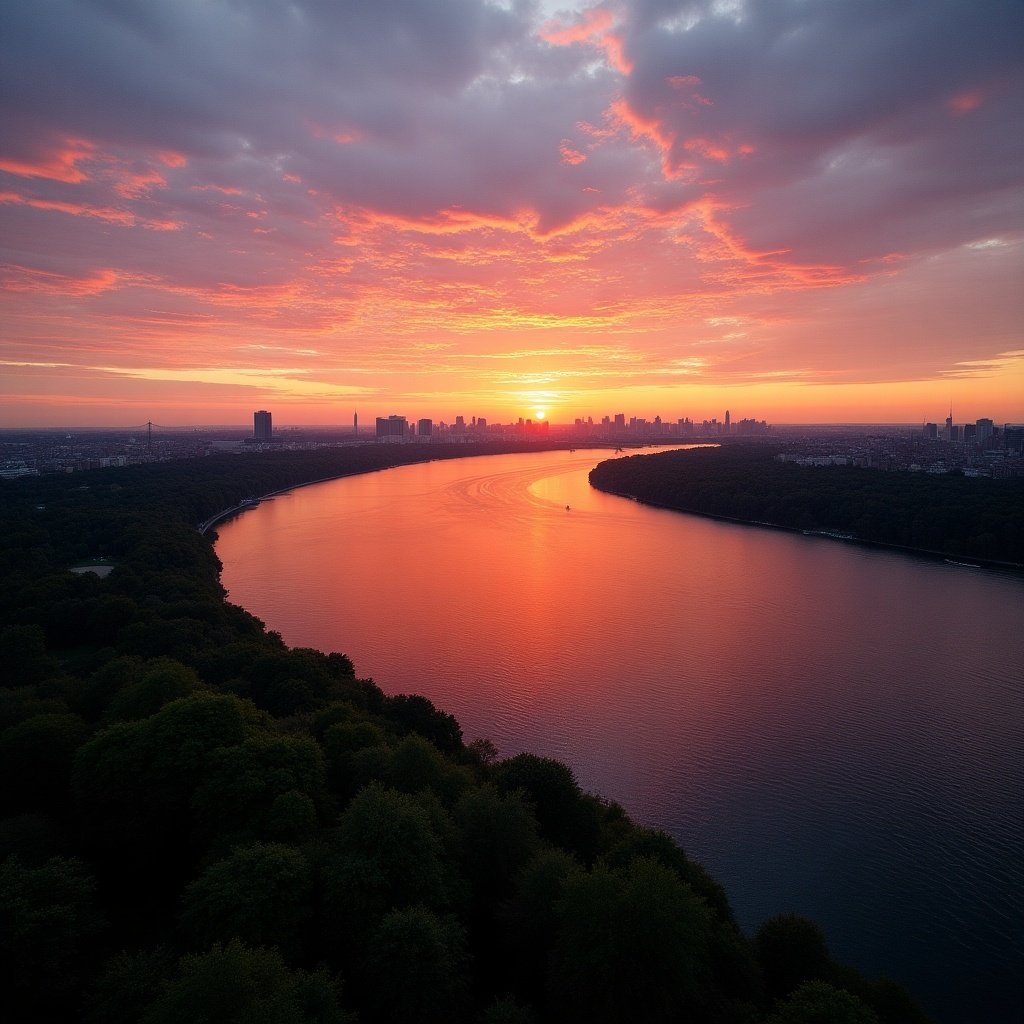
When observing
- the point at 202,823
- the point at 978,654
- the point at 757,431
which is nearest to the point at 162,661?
the point at 202,823

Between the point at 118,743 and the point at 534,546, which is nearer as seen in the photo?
the point at 118,743

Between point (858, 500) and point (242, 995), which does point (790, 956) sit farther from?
point (858, 500)

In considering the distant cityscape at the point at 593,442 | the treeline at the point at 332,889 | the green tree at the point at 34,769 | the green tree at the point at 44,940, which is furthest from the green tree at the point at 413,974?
the distant cityscape at the point at 593,442

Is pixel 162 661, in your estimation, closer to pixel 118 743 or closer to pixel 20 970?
pixel 118 743

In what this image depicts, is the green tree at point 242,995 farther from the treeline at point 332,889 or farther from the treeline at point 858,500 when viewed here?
the treeline at point 858,500

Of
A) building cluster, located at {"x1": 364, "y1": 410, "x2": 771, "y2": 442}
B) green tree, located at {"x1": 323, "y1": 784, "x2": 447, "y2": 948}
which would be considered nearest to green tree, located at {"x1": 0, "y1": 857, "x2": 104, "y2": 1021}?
green tree, located at {"x1": 323, "y1": 784, "x2": 447, "y2": 948}

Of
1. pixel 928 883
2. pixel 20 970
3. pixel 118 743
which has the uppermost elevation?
pixel 118 743
